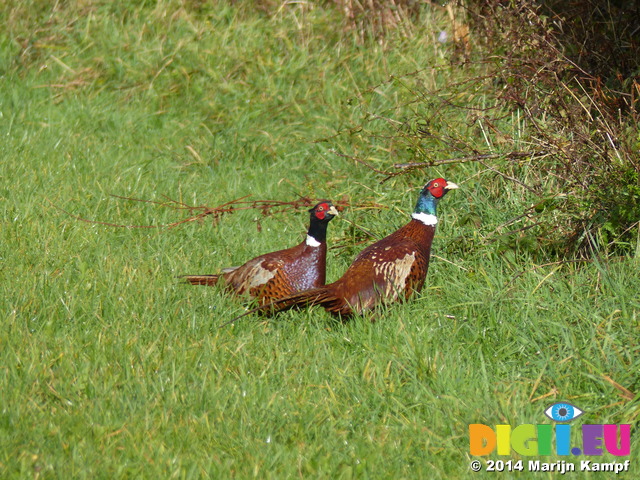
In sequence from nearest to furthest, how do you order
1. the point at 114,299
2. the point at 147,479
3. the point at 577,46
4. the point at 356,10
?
the point at 147,479
the point at 114,299
the point at 577,46
the point at 356,10

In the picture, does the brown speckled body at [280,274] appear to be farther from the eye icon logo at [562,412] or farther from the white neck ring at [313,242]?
the eye icon logo at [562,412]

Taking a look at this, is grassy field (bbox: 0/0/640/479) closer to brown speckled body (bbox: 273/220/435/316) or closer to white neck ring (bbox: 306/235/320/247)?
brown speckled body (bbox: 273/220/435/316)

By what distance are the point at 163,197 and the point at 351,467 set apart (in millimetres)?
3381

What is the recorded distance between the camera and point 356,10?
802 centimetres

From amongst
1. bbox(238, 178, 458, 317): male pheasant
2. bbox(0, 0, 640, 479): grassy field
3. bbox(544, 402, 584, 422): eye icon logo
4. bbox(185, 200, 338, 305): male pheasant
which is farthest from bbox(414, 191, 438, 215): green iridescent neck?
bbox(544, 402, 584, 422): eye icon logo

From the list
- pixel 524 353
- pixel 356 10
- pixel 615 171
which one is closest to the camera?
pixel 524 353

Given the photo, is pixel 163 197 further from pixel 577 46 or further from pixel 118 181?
pixel 577 46

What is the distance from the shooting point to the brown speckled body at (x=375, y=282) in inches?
171

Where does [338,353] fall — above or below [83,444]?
below

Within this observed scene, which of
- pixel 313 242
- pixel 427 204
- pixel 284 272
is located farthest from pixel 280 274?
pixel 427 204

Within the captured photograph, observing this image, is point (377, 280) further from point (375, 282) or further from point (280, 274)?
point (280, 274)

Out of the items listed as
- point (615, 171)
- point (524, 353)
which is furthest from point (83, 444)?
point (615, 171)

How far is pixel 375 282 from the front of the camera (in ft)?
14.4

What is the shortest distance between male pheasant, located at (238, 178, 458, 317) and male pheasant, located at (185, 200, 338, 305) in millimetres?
127
